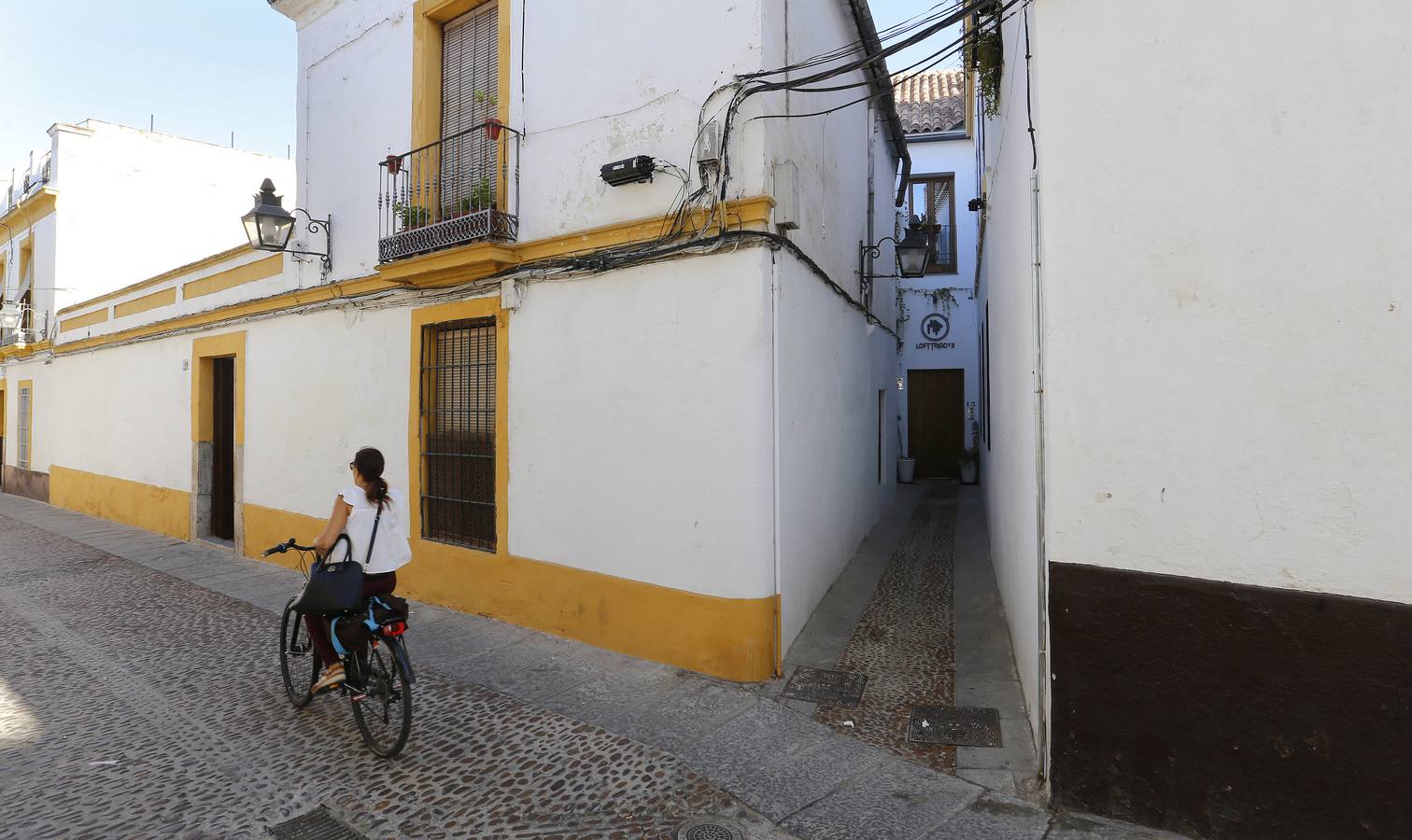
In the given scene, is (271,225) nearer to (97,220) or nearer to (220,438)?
(220,438)

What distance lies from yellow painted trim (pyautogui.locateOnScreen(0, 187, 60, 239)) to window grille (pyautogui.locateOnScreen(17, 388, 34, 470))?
3.53 meters

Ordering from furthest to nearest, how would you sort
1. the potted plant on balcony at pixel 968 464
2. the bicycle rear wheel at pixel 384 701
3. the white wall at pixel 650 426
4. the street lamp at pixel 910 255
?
the potted plant on balcony at pixel 968 464
the street lamp at pixel 910 255
the white wall at pixel 650 426
the bicycle rear wheel at pixel 384 701

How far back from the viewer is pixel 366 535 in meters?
3.93

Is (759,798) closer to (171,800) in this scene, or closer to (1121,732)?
(1121,732)

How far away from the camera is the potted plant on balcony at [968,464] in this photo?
44.0ft

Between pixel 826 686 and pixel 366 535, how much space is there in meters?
2.86

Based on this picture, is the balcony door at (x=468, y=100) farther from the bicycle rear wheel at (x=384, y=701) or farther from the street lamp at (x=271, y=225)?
the bicycle rear wheel at (x=384, y=701)

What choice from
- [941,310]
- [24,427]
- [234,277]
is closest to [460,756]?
[234,277]

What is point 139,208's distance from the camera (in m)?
14.9

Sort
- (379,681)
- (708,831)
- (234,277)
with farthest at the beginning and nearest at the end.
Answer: (234,277) → (379,681) → (708,831)

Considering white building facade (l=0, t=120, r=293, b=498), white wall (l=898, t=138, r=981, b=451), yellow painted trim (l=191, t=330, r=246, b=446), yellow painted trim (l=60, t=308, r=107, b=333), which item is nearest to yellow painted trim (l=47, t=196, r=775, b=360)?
yellow painted trim (l=191, t=330, r=246, b=446)

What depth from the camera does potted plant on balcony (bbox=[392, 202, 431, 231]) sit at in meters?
6.59

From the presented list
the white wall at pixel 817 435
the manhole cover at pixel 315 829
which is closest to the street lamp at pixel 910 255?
the white wall at pixel 817 435

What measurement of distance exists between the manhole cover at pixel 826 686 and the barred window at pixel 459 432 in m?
2.88
